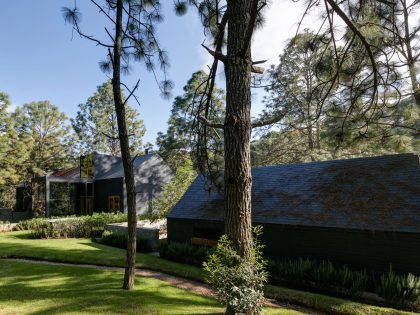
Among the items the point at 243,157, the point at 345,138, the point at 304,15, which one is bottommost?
the point at 243,157

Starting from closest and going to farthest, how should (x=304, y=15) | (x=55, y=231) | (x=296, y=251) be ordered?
(x=304, y=15), (x=296, y=251), (x=55, y=231)

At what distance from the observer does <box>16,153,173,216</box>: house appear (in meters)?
27.4

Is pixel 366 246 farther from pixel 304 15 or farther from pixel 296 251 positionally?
pixel 304 15

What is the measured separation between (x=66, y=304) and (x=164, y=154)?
32.4m

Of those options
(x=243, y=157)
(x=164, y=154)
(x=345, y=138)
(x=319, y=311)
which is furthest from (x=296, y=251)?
(x=164, y=154)

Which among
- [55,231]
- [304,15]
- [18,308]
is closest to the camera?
[304,15]

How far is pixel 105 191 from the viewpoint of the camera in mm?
28344

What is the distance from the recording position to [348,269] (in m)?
10.0

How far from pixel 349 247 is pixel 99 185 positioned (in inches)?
918

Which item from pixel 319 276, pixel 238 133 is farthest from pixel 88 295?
pixel 319 276

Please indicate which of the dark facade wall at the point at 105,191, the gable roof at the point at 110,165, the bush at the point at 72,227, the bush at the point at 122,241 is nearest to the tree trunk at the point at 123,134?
A: the bush at the point at 122,241

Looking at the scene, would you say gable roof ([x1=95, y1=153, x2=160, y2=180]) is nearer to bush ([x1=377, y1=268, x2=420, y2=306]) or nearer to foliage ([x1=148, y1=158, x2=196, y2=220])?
foliage ([x1=148, y1=158, x2=196, y2=220])

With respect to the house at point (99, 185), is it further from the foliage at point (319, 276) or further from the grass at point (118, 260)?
the foliage at point (319, 276)

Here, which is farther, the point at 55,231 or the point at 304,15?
the point at 55,231
